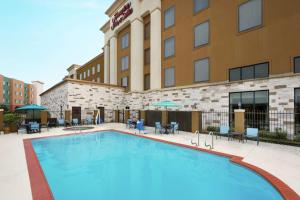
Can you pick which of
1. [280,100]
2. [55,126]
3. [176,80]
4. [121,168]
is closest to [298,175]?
[121,168]

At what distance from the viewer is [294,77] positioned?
11.1m

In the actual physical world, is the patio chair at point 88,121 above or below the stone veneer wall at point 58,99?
below

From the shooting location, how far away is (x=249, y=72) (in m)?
13.5

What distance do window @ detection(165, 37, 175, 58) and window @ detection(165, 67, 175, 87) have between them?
1.90m

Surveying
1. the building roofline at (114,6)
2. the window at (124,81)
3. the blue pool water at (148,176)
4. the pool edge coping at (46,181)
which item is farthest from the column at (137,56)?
the pool edge coping at (46,181)

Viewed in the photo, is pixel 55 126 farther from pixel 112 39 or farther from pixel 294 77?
pixel 294 77

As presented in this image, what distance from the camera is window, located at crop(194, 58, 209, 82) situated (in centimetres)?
1628

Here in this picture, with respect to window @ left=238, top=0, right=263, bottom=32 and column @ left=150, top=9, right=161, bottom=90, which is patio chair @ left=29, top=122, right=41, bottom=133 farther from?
window @ left=238, top=0, right=263, bottom=32

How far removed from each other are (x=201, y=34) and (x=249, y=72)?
641 cm

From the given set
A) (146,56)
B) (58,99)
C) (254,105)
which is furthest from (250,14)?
(58,99)

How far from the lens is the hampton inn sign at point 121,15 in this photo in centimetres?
2579

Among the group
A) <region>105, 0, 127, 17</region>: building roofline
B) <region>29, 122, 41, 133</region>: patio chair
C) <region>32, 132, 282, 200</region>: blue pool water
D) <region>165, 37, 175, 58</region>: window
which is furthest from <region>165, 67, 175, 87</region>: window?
<region>105, 0, 127, 17</region>: building roofline

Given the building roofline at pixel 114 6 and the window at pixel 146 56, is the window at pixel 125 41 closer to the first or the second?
the window at pixel 146 56

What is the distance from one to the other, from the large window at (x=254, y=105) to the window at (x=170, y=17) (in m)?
11.9
